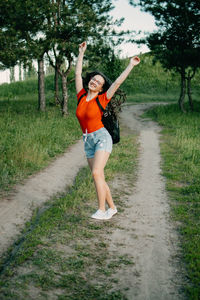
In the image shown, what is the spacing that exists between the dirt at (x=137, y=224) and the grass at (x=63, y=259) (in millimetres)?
141

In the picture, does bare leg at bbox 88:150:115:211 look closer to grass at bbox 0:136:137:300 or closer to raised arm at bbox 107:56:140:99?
grass at bbox 0:136:137:300

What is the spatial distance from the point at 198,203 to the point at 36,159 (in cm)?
442

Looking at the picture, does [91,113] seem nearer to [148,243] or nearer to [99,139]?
[99,139]

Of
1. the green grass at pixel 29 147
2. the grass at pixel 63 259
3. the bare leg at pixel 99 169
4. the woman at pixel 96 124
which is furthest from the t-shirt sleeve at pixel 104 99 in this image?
the green grass at pixel 29 147

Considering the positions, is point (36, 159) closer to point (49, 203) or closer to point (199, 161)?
point (49, 203)

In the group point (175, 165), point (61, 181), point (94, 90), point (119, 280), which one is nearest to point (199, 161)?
point (175, 165)

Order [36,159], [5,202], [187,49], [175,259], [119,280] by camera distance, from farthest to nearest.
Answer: [187,49], [36,159], [5,202], [175,259], [119,280]

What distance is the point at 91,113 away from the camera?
14.1 ft

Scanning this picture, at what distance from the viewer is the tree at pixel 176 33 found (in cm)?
1889

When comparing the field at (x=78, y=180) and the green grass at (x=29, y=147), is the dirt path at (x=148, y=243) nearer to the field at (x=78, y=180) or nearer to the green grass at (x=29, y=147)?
the field at (x=78, y=180)

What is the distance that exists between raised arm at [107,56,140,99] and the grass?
1967mm

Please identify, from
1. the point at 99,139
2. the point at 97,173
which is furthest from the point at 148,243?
the point at 99,139

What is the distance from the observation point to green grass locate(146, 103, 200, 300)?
3623mm

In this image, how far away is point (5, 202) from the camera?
552 cm
